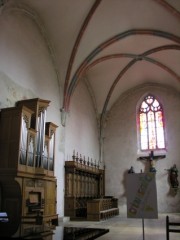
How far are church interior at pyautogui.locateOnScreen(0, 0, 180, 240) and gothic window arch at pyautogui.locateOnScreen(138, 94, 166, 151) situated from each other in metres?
0.06

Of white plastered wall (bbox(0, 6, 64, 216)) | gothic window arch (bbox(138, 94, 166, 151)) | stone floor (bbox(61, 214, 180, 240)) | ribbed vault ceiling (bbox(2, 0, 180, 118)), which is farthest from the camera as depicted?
gothic window arch (bbox(138, 94, 166, 151))

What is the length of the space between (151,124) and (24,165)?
11480mm

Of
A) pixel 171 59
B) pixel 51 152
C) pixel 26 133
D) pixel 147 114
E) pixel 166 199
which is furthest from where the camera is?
pixel 147 114

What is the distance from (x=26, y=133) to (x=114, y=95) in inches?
423

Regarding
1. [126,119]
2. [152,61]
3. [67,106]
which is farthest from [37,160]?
[126,119]

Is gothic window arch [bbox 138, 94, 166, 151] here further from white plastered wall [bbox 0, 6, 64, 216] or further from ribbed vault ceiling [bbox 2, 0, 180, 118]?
white plastered wall [bbox 0, 6, 64, 216]

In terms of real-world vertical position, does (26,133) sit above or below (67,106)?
below

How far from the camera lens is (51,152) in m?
10.5

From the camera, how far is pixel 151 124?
18.1 meters

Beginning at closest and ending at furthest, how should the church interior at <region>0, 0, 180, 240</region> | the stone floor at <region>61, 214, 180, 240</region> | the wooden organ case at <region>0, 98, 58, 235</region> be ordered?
the stone floor at <region>61, 214, 180, 240</region> < the wooden organ case at <region>0, 98, 58, 235</region> < the church interior at <region>0, 0, 180, 240</region>

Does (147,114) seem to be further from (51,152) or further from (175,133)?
(51,152)

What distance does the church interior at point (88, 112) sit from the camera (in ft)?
27.8

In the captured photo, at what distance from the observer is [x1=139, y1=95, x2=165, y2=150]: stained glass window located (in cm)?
1772

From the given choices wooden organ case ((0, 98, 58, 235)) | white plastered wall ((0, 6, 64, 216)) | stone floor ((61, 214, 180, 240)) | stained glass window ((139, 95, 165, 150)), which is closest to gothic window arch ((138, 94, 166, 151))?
stained glass window ((139, 95, 165, 150))
